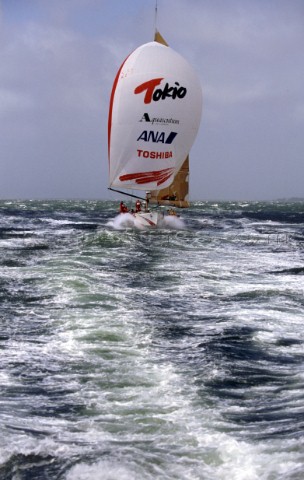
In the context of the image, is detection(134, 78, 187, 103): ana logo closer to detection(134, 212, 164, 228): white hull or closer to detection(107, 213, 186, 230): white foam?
detection(134, 212, 164, 228): white hull

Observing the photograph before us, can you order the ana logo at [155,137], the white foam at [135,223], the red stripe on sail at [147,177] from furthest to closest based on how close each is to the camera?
the white foam at [135,223] → the red stripe on sail at [147,177] → the ana logo at [155,137]

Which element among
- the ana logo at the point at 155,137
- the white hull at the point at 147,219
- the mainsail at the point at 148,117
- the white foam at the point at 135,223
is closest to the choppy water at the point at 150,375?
the mainsail at the point at 148,117

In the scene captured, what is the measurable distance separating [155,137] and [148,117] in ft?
4.04

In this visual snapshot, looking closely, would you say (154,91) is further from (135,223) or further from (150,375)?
(150,375)

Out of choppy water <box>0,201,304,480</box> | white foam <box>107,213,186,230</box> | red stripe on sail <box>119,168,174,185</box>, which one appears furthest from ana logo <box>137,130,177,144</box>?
choppy water <box>0,201,304,480</box>

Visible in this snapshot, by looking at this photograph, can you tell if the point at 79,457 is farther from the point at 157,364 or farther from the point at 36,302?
the point at 36,302

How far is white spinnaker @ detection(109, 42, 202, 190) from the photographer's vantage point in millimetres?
34469

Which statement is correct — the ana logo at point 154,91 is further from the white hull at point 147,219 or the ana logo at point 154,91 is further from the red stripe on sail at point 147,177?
the white hull at point 147,219

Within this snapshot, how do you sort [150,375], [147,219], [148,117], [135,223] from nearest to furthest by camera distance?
1. [150,375]
2. [148,117]
3. [147,219]
4. [135,223]

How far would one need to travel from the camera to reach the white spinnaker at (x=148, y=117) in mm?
34469

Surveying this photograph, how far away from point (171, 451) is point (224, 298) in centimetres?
950

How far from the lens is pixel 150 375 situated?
9266 millimetres

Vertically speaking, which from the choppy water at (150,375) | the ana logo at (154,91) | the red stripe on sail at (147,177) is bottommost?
the choppy water at (150,375)

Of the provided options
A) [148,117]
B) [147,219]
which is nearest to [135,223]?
[147,219]
